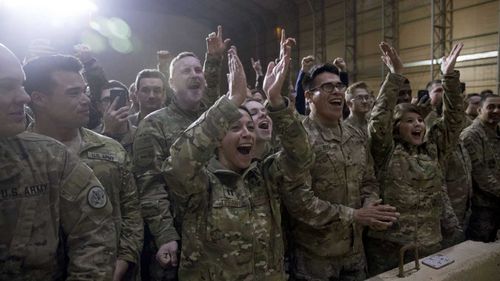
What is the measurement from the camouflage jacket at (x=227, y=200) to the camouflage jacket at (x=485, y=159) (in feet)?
10.0

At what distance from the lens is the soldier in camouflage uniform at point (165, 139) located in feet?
7.86

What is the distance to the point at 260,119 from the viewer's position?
2711 millimetres

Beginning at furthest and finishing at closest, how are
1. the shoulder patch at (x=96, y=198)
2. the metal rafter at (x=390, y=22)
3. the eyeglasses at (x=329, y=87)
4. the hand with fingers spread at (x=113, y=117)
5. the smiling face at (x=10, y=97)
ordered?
the metal rafter at (x=390, y=22)
the eyeglasses at (x=329, y=87)
the hand with fingers spread at (x=113, y=117)
the shoulder patch at (x=96, y=198)
the smiling face at (x=10, y=97)

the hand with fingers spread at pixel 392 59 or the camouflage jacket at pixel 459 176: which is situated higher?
the hand with fingers spread at pixel 392 59

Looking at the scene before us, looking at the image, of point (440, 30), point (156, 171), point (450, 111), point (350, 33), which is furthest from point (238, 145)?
point (350, 33)

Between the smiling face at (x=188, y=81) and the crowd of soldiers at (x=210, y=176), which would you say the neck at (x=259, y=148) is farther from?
the smiling face at (x=188, y=81)

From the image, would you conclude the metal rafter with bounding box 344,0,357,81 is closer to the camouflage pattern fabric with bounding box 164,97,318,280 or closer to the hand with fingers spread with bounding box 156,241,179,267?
the camouflage pattern fabric with bounding box 164,97,318,280

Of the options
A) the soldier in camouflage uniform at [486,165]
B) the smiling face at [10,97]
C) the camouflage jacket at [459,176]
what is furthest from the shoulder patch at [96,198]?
the soldier in camouflage uniform at [486,165]

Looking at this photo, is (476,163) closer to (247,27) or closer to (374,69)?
(374,69)

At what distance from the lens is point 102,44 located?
16.5 metres

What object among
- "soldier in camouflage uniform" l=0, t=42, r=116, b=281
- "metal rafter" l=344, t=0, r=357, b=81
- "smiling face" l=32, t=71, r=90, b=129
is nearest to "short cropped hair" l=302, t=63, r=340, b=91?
"smiling face" l=32, t=71, r=90, b=129

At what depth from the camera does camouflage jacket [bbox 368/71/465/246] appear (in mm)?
3088

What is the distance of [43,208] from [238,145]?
3.34ft

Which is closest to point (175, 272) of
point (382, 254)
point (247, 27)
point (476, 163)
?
point (382, 254)
